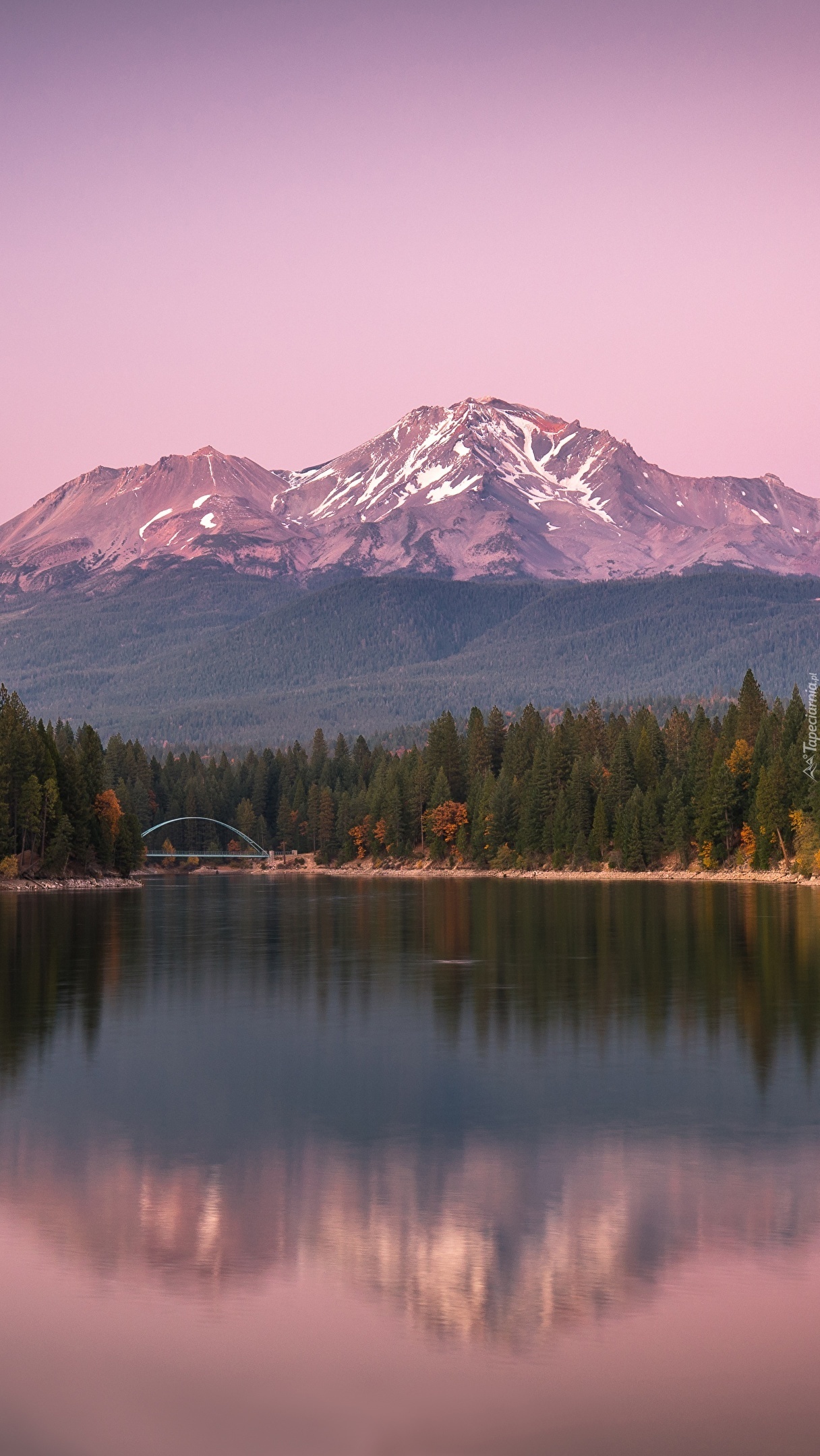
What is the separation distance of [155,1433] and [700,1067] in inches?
1199

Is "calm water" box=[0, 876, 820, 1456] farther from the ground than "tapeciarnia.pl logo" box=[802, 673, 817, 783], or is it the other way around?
"tapeciarnia.pl logo" box=[802, 673, 817, 783]

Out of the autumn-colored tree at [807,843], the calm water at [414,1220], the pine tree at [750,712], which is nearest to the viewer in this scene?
the calm water at [414,1220]

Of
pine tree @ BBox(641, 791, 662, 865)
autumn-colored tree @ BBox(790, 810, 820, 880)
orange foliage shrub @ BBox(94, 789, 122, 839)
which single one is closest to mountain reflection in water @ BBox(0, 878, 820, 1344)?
autumn-colored tree @ BBox(790, 810, 820, 880)

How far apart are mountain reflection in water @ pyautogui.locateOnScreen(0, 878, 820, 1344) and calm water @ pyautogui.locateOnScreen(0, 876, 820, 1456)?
0.44 feet

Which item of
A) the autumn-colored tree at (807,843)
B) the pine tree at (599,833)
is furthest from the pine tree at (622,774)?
the autumn-colored tree at (807,843)

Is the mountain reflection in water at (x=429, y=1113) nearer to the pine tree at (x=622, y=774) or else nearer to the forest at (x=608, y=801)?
the forest at (x=608, y=801)

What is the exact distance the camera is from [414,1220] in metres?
29.5

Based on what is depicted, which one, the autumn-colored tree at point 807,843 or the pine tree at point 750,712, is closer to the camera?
the autumn-colored tree at point 807,843

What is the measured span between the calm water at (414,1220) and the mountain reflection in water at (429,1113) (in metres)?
0.13

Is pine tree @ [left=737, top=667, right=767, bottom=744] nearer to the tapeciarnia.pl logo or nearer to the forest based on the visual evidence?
the forest

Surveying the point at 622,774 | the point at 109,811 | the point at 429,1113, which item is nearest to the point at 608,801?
the point at 622,774

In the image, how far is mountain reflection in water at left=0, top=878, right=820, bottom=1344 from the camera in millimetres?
27438

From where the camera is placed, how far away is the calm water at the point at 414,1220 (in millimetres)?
20562

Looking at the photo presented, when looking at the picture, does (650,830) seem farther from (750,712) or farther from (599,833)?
(750,712)
